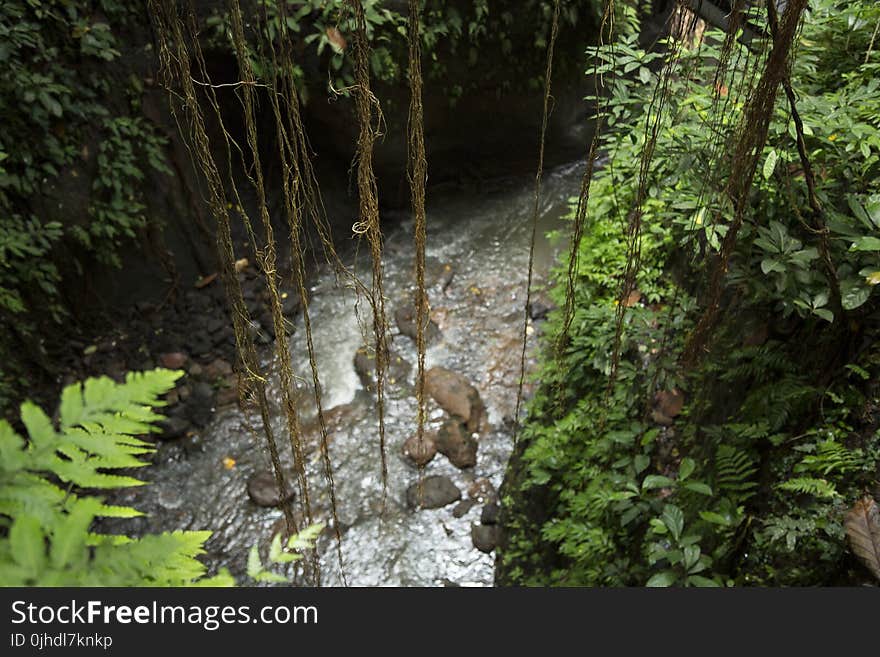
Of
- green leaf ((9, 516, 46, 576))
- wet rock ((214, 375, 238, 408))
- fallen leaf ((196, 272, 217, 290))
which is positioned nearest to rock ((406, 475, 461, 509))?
wet rock ((214, 375, 238, 408))

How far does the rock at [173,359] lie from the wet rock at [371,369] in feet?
4.93

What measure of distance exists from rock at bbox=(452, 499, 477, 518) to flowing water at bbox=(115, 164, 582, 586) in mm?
25

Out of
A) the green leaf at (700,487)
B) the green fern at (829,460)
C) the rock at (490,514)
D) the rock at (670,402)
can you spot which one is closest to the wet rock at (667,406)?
the rock at (670,402)

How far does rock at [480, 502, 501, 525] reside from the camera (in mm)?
3773

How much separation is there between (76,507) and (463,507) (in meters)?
3.34

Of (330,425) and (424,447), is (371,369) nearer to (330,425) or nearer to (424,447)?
(330,425)

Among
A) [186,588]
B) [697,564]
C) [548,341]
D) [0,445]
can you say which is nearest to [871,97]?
[697,564]

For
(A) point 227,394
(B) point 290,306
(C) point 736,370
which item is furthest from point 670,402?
(B) point 290,306

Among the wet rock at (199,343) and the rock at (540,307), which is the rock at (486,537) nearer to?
the rock at (540,307)

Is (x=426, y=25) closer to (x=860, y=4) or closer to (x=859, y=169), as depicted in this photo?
(x=860, y=4)

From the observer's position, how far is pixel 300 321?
5191mm

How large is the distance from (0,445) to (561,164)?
669 cm

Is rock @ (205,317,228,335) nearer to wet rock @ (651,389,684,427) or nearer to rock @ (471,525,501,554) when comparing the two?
rock @ (471,525,501,554)

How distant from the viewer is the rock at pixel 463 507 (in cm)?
390
